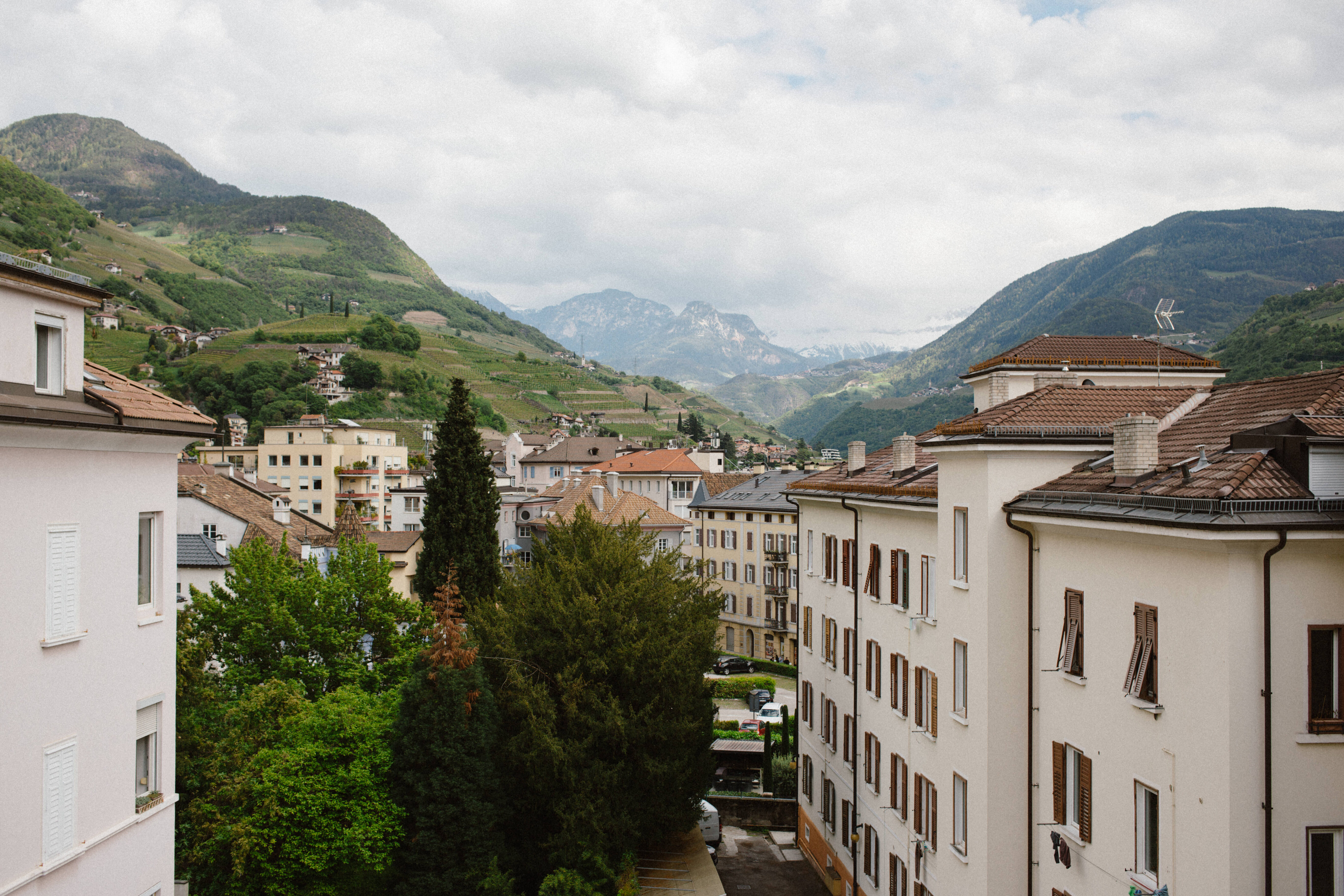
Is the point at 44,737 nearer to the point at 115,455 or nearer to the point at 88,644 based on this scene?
the point at 88,644

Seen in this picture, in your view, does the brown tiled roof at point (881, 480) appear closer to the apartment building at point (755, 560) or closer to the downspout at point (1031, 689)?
the downspout at point (1031, 689)

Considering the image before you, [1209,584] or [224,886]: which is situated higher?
[1209,584]

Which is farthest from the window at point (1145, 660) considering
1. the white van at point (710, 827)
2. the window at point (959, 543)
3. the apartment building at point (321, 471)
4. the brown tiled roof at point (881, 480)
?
the apartment building at point (321, 471)

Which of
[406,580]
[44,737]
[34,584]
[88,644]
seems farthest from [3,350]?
[406,580]

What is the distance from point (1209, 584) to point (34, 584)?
15371 mm

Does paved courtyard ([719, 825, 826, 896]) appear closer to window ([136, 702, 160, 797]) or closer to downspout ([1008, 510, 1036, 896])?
downspout ([1008, 510, 1036, 896])

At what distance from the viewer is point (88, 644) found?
12.5m

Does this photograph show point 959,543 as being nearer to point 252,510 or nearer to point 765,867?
point 765,867

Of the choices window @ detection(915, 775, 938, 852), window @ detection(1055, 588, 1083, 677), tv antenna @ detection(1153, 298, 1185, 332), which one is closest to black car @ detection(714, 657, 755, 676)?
window @ detection(915, 775, 938, 852)

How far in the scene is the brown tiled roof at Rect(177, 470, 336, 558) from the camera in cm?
4503

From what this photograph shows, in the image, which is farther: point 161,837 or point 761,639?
point 761,639

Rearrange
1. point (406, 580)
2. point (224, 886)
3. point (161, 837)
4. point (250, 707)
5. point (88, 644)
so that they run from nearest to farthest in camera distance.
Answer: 1. point (88, 644)
2. point (161, 837)
3. point (224, 886)
4. point (250, 707)
5. point (406, 580)

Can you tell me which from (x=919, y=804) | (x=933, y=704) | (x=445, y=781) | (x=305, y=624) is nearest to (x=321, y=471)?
(x=305, y=624)

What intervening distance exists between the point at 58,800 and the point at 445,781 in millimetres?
13599
